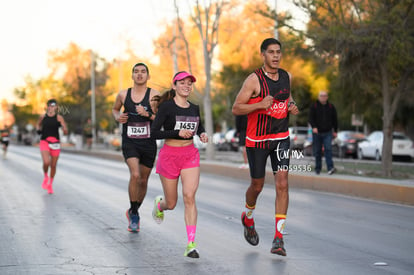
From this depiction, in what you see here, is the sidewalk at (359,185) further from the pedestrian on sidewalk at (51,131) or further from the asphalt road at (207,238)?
the pedestrian on sidewalk at (51,131)

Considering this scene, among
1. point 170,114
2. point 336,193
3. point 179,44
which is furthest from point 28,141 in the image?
point 170,114

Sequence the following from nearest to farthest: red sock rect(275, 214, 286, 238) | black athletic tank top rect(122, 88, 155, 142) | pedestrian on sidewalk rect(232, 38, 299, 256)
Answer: red sock rect(275, 214, 286, 238) → pedestrian on sidewalk rect(232, 38, 299, 256) → black athletic tank top rect(122, 88, 155, 142)

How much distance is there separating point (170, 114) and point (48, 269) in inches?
79.1

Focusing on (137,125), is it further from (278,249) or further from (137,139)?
(278,249)

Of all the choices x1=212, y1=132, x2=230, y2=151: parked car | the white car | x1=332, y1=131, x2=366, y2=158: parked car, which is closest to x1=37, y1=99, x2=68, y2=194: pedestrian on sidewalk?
the white car

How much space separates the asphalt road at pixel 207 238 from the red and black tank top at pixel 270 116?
1.19m

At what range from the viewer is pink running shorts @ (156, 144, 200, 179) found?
7.38 metres

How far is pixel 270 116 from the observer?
290 inches

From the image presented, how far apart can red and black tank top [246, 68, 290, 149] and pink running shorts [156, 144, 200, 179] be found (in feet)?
2.09

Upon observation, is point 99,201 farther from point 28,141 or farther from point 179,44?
point 28,141

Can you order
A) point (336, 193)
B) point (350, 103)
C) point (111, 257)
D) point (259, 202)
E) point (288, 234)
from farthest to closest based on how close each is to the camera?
point (350, 103) → point (336, 193) → point (259, 202) → point (288, 234) → point (111, 257)

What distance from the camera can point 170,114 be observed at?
24.5 ft

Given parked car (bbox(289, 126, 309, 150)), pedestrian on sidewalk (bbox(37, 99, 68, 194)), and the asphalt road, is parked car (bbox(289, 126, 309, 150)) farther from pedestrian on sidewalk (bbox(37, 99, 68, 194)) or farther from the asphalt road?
the asphalt road

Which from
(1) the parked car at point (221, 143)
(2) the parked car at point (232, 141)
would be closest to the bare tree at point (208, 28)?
(2) the parked car at point (232, 141)
